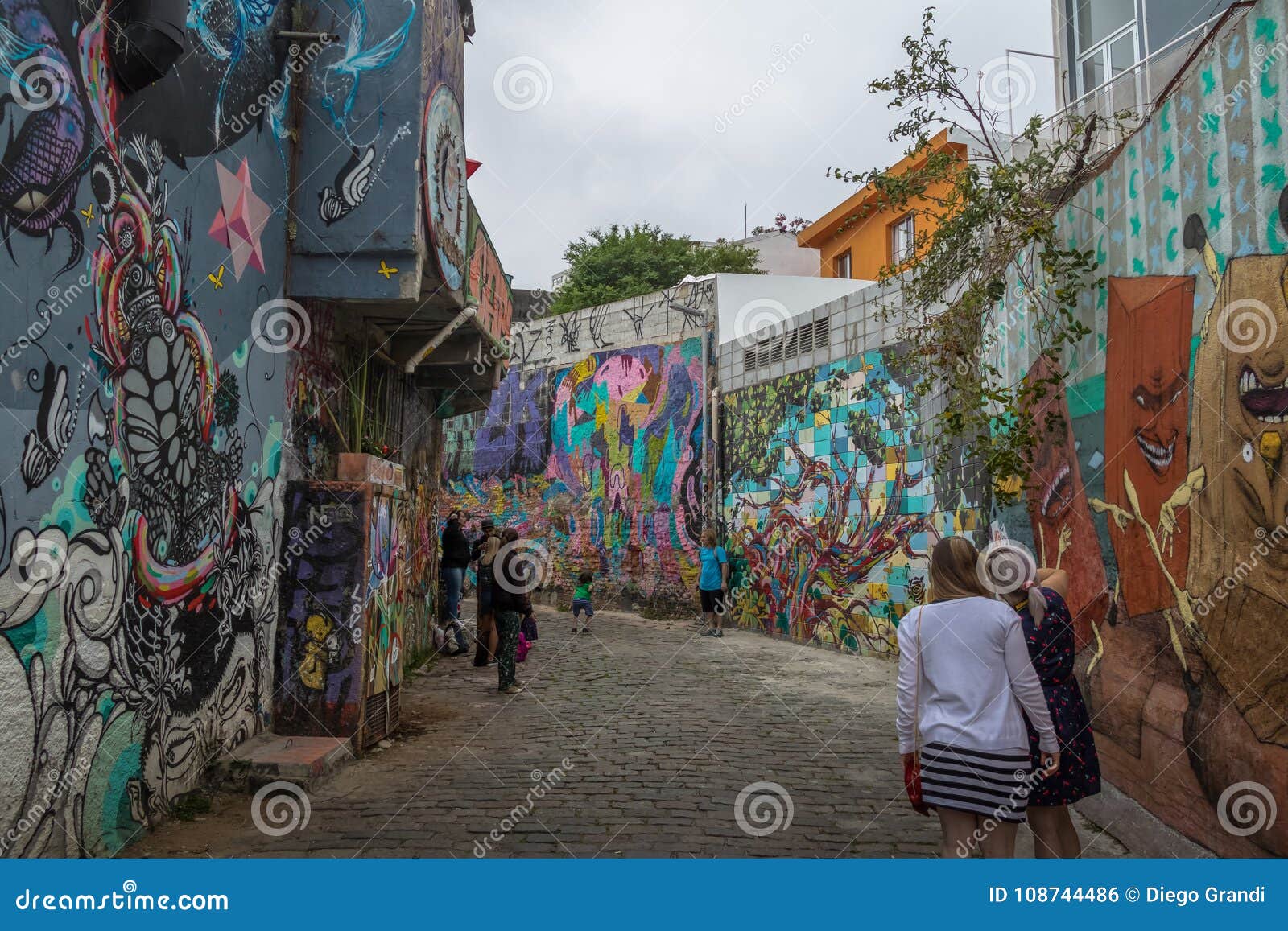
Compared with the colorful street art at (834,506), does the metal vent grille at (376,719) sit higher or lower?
lower

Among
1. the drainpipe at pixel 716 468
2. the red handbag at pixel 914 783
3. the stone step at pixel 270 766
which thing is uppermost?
the drainpipe at pixel 716 468

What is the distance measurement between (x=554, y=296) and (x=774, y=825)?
3114cm

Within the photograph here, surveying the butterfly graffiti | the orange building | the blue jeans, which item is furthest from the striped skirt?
the orange building

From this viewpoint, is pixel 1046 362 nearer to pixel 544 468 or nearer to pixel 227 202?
pixel 227 202

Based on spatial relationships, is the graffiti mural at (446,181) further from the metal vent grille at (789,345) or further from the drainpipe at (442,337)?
the metal vent grille at (789,345)

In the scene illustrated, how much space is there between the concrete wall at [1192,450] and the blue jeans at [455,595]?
28.5 ft

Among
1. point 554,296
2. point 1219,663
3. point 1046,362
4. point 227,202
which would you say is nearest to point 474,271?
point 227,202

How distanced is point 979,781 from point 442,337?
7411 mm

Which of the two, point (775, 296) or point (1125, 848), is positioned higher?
point (775, 296)

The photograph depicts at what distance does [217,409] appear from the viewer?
5.77 meters

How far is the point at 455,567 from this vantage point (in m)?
12.8

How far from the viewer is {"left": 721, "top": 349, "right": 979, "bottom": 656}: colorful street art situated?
11883 mm

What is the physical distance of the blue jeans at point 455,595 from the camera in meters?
12.8

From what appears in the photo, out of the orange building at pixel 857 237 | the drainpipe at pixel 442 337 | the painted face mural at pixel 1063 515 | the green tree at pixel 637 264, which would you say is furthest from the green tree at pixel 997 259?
the green tree at pixel 637 264
